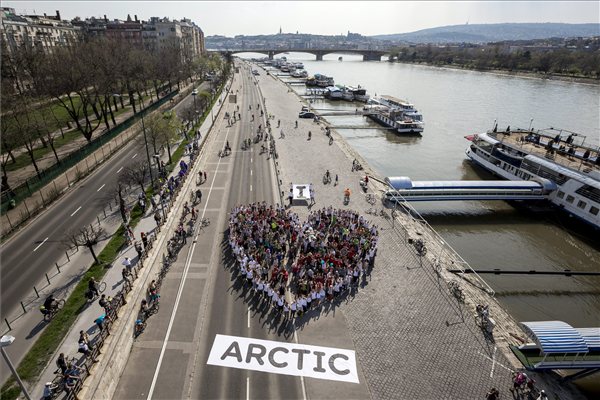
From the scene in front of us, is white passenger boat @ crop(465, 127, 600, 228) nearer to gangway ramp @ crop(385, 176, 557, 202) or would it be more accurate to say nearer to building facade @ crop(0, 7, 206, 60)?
gangway ramp @ crop(385, 176, 557, 202)

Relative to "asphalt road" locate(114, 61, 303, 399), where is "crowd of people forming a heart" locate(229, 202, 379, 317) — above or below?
above

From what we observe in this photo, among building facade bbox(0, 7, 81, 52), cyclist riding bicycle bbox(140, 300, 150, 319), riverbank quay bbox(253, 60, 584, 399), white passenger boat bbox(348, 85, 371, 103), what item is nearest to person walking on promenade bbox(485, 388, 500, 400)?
riverbank quay bbox(253, 60, 584, 399)

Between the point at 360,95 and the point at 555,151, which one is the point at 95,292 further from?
the point at 360,95

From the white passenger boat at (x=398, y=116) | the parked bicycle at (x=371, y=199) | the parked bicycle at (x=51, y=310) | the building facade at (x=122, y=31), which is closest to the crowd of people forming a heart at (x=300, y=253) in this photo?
the parked bicycle at (x=371, y=199)

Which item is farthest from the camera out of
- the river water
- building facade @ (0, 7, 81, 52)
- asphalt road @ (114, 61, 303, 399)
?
building facade @ (0, 7, 81, 52)

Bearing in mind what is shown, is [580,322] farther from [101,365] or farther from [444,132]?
[444,132]

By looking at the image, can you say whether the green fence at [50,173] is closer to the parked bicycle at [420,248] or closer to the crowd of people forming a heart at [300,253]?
the crowd of people forming a heart at [300,253]

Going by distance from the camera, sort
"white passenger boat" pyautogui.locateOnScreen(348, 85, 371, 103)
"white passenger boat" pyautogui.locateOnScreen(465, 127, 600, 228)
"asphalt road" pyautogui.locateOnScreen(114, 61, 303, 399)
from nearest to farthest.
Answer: "asphalt road" pyautogui.locateOnScreen(114, 61, 303, 399) < "white passenger boat" pyautogui.locateOnScreen(465, 127, 600, 228) < "white passenger boat" pyautogui.locateOnScreen(348, 85, 371, 103)
